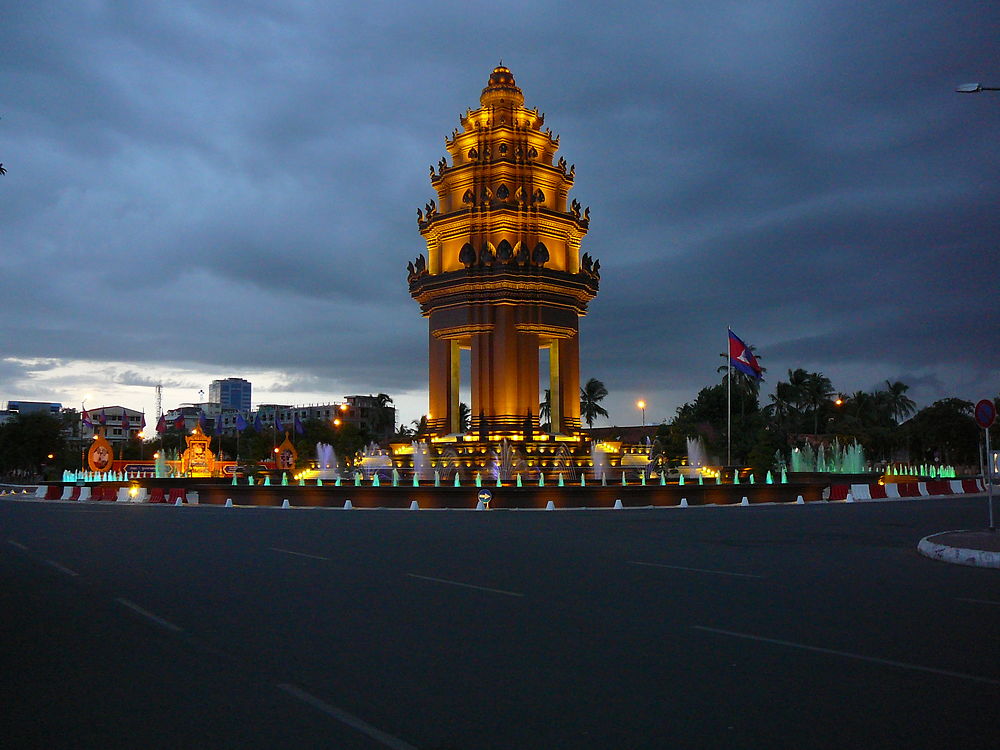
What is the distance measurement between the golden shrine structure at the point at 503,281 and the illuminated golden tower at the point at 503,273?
7cm

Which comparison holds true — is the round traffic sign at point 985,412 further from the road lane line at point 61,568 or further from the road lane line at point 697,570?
the road lane line at point 61,568

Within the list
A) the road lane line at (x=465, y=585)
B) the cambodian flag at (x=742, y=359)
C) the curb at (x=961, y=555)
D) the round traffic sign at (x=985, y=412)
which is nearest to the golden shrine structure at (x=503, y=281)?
the cambodian flag at (x=742, y=359)

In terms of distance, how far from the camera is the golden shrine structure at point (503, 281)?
5534 centimetres

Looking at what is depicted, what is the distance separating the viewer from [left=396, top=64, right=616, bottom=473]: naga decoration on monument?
→ 5550cm

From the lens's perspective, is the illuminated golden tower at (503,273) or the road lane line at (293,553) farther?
the illuminated golden tower at (503,273)

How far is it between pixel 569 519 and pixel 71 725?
912 inches

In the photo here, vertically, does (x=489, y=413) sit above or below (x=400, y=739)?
above

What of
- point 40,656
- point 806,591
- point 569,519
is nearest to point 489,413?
point 569,519

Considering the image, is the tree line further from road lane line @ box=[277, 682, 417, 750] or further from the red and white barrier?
road lane line @ box=[277, 682, 417, 750]

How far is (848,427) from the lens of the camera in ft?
356

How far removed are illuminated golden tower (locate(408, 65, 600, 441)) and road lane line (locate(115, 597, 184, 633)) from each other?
136ft

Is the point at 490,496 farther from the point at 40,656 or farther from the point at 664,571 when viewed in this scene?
the point at 40,656

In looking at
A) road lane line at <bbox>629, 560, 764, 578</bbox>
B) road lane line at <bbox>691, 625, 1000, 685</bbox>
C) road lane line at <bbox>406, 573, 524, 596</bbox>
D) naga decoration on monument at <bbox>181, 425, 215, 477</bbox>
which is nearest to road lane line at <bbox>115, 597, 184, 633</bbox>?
road lane line at <bbox>406, 573, 524, 596</bbox>

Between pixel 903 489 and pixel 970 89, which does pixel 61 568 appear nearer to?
pixel 970 89
